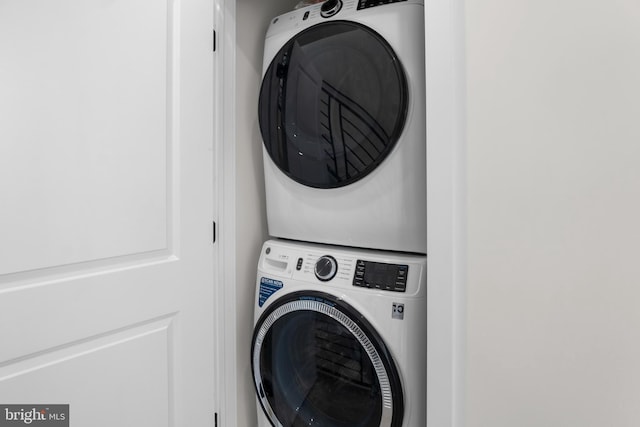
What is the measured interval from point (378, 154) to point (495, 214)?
460 millimetres

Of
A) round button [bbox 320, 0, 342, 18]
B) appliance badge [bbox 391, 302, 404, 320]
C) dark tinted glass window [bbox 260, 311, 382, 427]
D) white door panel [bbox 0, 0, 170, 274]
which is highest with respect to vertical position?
round button [bbox 320, 0, 342, 18]

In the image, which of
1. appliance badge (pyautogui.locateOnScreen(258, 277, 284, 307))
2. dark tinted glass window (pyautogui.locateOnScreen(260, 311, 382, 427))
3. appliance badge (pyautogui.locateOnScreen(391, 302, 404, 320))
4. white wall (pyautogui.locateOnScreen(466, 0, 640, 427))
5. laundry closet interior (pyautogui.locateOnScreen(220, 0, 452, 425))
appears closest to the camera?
white wall (pyautogui.locateOnScreen(466, 0, 640, 427))

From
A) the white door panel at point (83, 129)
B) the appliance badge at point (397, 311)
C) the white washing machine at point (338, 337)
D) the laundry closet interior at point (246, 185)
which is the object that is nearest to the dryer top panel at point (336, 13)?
the laundry closet interior at point (246, 185)

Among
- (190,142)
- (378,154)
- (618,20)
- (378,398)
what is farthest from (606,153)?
(190,142)

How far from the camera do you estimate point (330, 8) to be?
135 cm

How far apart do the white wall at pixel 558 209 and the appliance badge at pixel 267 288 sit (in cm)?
78

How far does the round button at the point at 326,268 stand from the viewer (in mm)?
1302

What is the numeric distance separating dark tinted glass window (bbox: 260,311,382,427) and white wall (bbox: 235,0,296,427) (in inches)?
8.7

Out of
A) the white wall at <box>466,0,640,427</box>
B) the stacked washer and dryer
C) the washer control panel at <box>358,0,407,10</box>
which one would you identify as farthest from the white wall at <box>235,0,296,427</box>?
the white wall at <box>466,0,640,427</box>

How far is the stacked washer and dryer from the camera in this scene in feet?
3.82

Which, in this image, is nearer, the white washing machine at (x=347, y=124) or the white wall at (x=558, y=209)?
the white wall at (x=558, y=209)

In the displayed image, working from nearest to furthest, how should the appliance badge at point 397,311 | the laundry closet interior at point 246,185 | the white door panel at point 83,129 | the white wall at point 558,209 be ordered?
the white wall at point 558,209 < the white door panel at point 83,129 < the appliance badge at point 397,311 < the laundry closet interior at point 246,185

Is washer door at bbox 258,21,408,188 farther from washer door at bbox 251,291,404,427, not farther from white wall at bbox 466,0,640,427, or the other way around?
washer door at bbox 251,291,404,427

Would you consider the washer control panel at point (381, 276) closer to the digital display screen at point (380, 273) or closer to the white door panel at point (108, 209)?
the digital display screen at point (380, 273)
